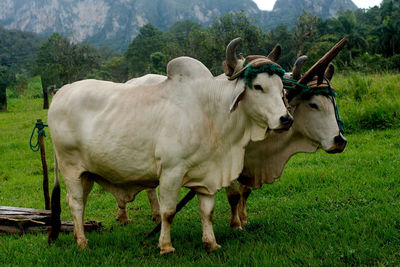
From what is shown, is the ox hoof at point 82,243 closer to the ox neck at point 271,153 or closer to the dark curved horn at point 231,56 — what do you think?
the ox neck at point 271,153

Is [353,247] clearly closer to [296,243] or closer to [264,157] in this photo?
[296,243]

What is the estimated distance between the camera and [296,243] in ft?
12.3

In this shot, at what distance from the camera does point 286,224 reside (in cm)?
439

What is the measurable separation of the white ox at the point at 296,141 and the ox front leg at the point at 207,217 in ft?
2.07

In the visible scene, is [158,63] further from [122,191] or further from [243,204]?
[122,191]

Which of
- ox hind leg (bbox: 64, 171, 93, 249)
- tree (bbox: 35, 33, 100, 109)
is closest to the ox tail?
ox hind leg (bbox: 64, 171, 93, 249)

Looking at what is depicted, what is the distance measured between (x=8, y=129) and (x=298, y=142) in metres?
13.5

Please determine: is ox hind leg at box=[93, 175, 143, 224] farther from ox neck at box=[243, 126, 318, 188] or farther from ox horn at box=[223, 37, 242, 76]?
ox horn at box=[223, 37, 242, 76]

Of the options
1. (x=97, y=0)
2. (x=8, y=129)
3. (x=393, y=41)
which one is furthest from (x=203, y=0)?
(x=8, y=129)

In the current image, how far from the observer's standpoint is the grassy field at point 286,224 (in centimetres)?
348

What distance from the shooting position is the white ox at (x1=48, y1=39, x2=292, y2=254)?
3.39 meters

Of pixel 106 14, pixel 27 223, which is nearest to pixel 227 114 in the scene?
pixel 27 223

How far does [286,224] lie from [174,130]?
1.99 metres

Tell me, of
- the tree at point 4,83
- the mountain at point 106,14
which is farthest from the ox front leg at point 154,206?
the mountain at point 106,14
